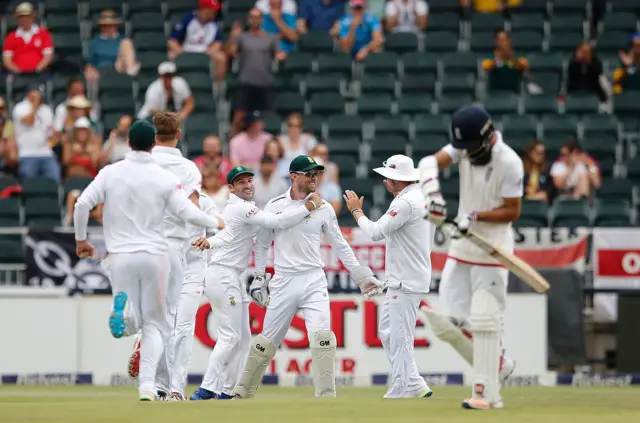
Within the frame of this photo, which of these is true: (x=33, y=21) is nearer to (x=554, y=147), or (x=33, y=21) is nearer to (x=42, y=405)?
(x=554, y=147)

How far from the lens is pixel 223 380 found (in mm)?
13898

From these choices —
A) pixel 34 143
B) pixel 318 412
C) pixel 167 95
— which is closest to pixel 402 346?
pixel 318 412

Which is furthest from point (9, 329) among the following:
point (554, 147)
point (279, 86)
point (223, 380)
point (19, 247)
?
point (554, 147)

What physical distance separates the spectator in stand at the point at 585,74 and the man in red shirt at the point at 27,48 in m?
8.76

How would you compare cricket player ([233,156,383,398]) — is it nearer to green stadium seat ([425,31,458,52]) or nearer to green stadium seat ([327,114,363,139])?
green stadium seat ([327,114,363,139])

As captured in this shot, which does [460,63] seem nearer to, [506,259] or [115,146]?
[115,146]

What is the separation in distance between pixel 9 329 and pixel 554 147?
903 cm

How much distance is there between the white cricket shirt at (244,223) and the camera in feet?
43.1

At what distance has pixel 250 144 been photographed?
21.2m

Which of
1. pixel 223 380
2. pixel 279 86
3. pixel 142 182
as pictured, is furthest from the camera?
pixel 279 86

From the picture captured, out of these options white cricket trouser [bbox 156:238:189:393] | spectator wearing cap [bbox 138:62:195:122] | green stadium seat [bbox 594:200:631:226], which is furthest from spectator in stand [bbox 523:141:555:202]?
white cricket trouser [bbox 156:238:189:393]

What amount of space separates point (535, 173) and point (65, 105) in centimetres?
735

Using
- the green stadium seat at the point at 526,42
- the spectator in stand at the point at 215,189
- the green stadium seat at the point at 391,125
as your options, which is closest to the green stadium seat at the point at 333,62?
the green stadium seat at the point at 391,125

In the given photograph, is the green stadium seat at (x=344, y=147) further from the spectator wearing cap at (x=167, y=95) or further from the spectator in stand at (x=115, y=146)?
the spectator in stand at (x=115, y=146)
